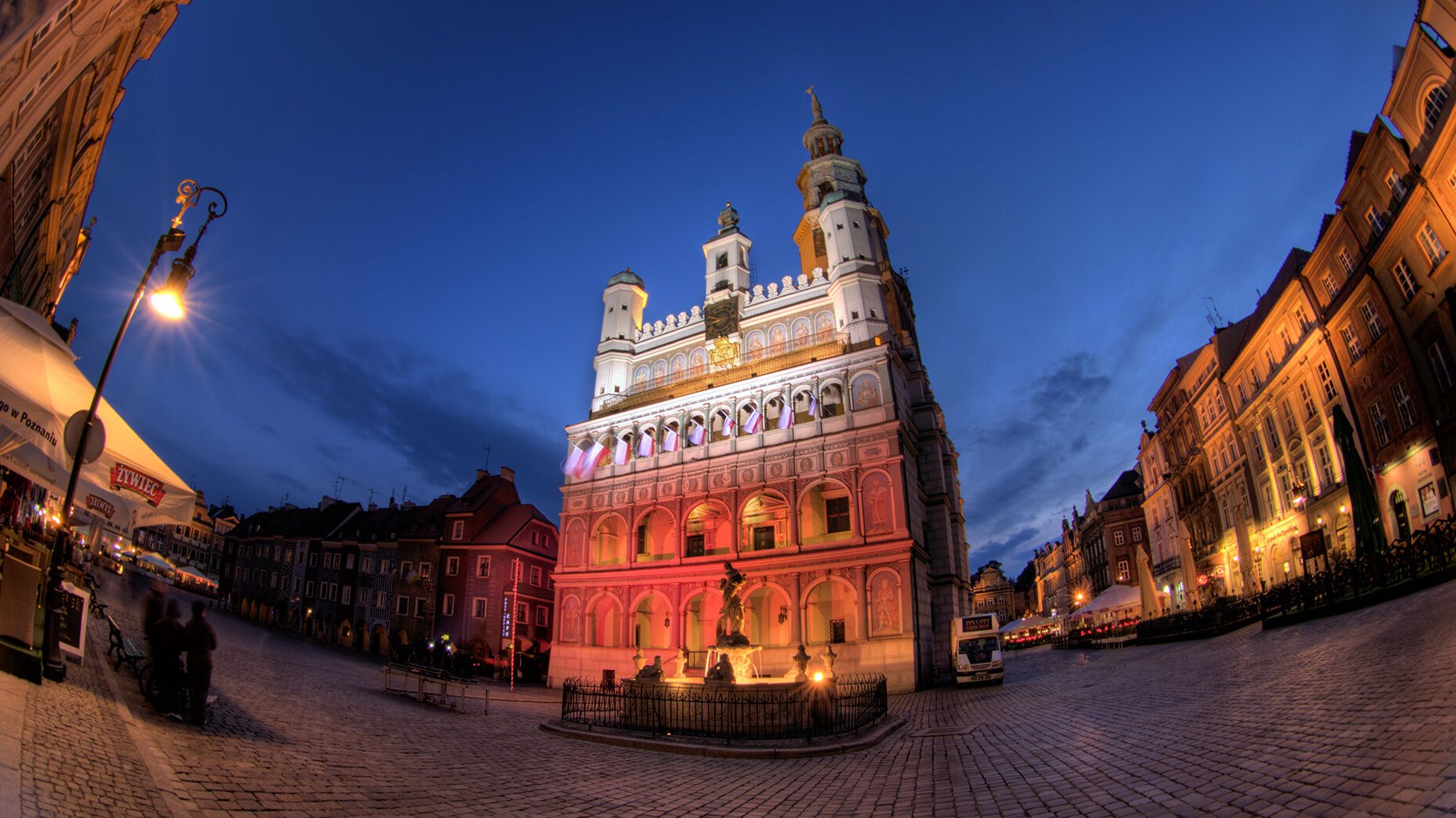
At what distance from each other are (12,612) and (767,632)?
2841 cm

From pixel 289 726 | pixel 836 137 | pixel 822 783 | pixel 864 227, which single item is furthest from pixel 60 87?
pixel 836 137

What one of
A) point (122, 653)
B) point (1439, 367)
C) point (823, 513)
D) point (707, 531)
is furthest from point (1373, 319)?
point (122, 653)

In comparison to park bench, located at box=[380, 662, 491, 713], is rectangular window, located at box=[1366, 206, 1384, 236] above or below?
above

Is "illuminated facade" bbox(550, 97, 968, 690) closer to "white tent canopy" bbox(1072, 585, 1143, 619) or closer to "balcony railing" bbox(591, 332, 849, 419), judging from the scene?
"balcony railing" bbox(591, 332, 849, 419)

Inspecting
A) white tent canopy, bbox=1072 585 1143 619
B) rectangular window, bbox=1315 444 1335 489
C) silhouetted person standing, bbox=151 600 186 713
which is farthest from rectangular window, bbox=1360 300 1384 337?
silhouetted person standing, bbox=151 600 186 713

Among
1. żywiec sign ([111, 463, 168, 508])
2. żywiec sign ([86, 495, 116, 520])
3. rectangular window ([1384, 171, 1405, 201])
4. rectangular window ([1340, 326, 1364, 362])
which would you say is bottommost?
żywiec sign ([86, 495, 116, 520])

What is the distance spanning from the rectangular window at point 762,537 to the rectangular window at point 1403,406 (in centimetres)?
2724

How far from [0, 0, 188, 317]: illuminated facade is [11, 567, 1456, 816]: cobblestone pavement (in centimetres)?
679

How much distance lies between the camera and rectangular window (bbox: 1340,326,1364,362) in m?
27.3

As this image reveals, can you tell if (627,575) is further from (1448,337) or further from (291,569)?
(291,569)

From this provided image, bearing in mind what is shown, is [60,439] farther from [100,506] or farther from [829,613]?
[829,613]

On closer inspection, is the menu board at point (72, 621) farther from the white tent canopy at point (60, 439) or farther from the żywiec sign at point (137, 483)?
the żywiec sign at point (137, 483)

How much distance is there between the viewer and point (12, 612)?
886 centimetres

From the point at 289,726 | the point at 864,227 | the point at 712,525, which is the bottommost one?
the point at 289,726
